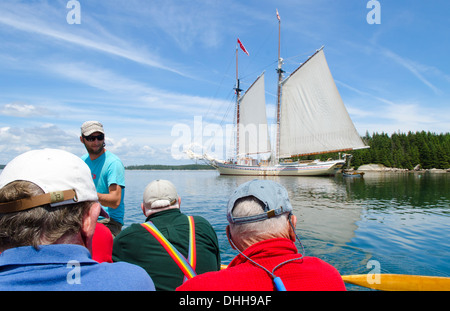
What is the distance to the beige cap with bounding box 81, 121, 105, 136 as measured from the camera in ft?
14.0

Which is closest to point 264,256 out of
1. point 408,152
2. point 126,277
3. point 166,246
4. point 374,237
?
point 126,277

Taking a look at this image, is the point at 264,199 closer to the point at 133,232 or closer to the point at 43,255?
the point at 43,255

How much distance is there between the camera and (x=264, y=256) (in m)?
1.86

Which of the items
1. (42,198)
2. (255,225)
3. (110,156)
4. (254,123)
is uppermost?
→ (254,123)

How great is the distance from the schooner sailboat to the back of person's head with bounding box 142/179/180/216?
53628 millimetres

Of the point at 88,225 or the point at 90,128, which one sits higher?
the point at 90,128

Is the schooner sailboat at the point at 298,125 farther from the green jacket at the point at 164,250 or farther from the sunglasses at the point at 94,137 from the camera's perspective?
the green jacket at the point at 164,250

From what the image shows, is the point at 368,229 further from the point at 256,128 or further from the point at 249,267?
the point at 256,128

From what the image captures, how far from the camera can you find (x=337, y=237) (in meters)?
10.3

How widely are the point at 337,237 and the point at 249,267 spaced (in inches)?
384

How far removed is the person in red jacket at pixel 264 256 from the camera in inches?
66.2

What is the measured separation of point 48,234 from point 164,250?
164 centimetres
